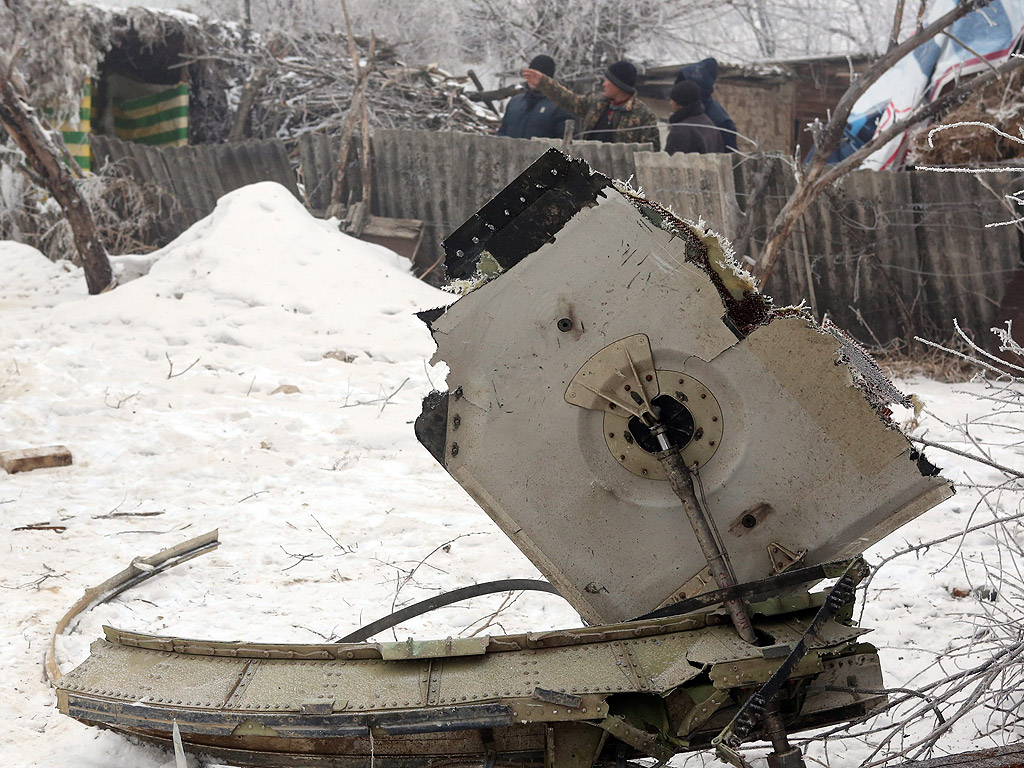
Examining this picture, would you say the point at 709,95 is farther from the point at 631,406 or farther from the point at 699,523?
the point at 699,523

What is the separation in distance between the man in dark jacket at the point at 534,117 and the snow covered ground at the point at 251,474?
214 centimetres

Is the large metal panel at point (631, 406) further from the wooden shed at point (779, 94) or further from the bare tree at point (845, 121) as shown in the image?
the wooden shed at point (779, 94)

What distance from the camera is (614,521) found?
289 centimetres

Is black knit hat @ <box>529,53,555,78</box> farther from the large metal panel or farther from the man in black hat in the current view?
the large metal panel

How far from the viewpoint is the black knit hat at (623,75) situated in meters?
9.72

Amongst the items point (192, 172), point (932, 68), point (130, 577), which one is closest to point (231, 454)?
point (130, 577)

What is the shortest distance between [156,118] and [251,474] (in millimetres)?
12109

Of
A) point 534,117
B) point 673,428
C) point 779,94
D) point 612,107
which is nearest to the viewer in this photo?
point 673,428

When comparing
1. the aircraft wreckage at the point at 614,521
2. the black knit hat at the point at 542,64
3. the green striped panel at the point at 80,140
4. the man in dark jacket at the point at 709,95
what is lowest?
the aircraft wreckage at the point at 614,521

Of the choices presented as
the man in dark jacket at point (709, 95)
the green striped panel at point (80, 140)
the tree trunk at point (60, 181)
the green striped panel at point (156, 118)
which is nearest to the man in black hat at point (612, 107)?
the man in dark jacket at point (709, 95)

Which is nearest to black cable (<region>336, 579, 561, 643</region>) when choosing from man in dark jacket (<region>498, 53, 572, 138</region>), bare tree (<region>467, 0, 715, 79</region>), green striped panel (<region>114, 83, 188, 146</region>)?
man in dark jacket (<region>498, 53, 572, 138</region>)

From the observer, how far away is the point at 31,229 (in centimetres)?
1276

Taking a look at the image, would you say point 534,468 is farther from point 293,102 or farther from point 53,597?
point 293,102

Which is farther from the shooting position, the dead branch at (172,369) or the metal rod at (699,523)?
the dead branch at (172,369)
